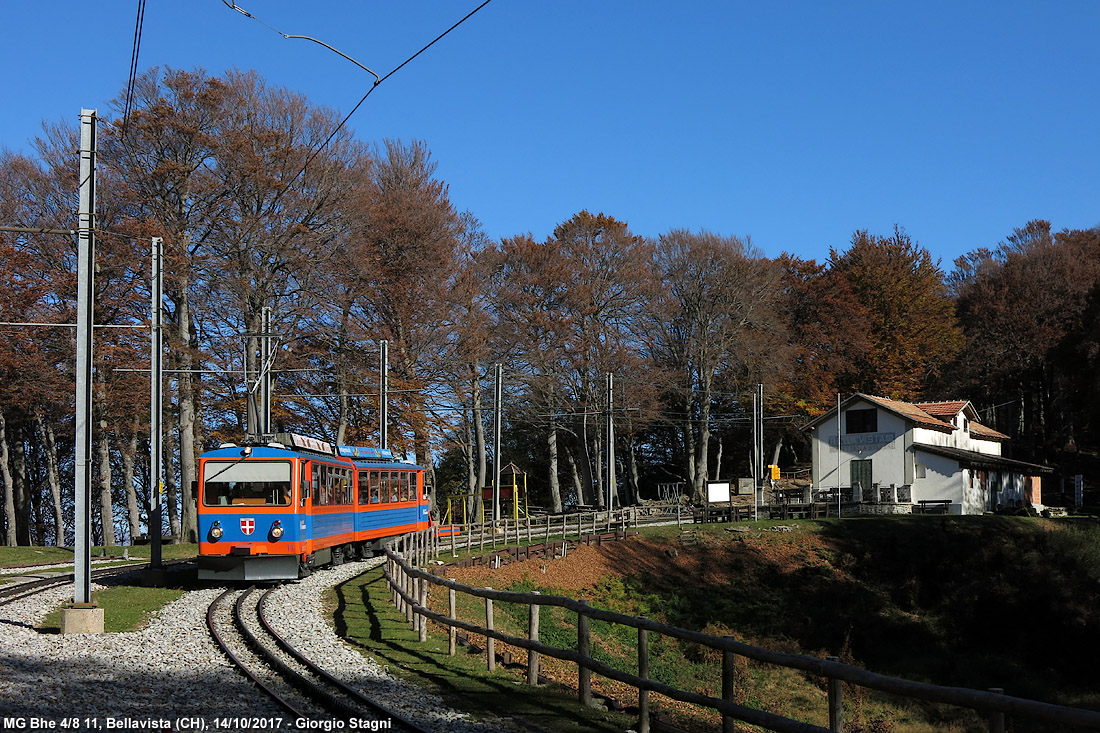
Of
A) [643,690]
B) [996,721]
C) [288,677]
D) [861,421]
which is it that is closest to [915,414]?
[861,421]

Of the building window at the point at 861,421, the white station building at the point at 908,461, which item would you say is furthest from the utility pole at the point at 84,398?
the building window at the point at 861,421

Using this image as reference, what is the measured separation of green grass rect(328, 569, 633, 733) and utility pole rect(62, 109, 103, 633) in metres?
3.76

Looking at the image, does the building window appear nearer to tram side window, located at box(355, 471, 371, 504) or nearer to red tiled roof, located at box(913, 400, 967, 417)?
red tiled roof, located at box(913, 400, 967, 417)

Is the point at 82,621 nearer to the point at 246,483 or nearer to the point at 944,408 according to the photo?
the point at 246,483

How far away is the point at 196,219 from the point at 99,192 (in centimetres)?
358

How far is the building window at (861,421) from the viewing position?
58.3 m

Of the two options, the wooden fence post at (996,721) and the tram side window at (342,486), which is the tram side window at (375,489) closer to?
the tram side window at (342,486)

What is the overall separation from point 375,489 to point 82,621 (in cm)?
1481

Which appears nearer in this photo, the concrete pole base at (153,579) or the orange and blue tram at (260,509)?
the orange and blue tram at (260,509)

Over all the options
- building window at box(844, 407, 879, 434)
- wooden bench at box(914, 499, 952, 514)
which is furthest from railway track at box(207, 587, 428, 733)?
building window at box(844, 407, 879, 434)

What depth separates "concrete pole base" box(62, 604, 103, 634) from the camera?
1499 centimetres

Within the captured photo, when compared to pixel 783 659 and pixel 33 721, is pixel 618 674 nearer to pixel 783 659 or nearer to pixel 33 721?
pixel 783 659

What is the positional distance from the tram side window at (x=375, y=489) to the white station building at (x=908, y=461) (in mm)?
31883

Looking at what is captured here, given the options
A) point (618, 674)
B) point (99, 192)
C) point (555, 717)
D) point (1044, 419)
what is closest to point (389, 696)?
point (555, 717)
